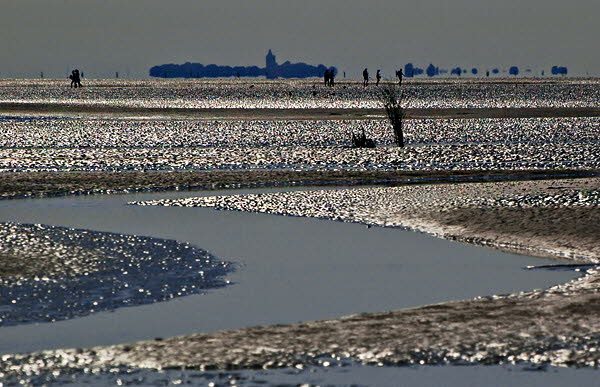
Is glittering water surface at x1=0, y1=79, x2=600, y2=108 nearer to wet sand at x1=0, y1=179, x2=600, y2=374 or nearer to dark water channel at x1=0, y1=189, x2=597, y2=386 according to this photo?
dark water channel at x1=0, y1=189, x2=597, y2=386

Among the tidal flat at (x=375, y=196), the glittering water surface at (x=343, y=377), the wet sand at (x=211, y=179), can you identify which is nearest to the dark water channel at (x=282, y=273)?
the tidal flat at (x=375, y=196)

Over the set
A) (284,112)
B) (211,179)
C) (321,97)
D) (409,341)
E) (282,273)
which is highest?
(409,341)

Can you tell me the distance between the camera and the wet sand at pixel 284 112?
5234cm

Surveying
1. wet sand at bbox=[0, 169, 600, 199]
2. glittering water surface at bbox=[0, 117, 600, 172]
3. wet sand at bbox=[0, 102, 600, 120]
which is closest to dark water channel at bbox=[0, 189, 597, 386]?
wet sand at bbox=[0, 169, 600, 199]

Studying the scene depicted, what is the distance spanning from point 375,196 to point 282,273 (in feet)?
25.0

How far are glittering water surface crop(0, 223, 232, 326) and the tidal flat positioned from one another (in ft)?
1.65

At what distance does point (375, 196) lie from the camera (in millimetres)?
20953

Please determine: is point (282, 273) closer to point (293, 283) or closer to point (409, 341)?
point (293, 283)

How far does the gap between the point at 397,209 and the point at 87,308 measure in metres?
8.51

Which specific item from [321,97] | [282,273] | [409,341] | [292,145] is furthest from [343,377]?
[321,97]

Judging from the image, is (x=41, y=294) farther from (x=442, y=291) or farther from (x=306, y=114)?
(x=306, y=114)

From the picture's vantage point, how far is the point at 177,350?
959 cm

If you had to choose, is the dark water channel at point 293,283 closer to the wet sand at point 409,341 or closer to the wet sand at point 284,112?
the wet sand at point 409,341

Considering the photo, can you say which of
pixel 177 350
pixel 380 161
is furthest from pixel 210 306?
pixel 380 161
